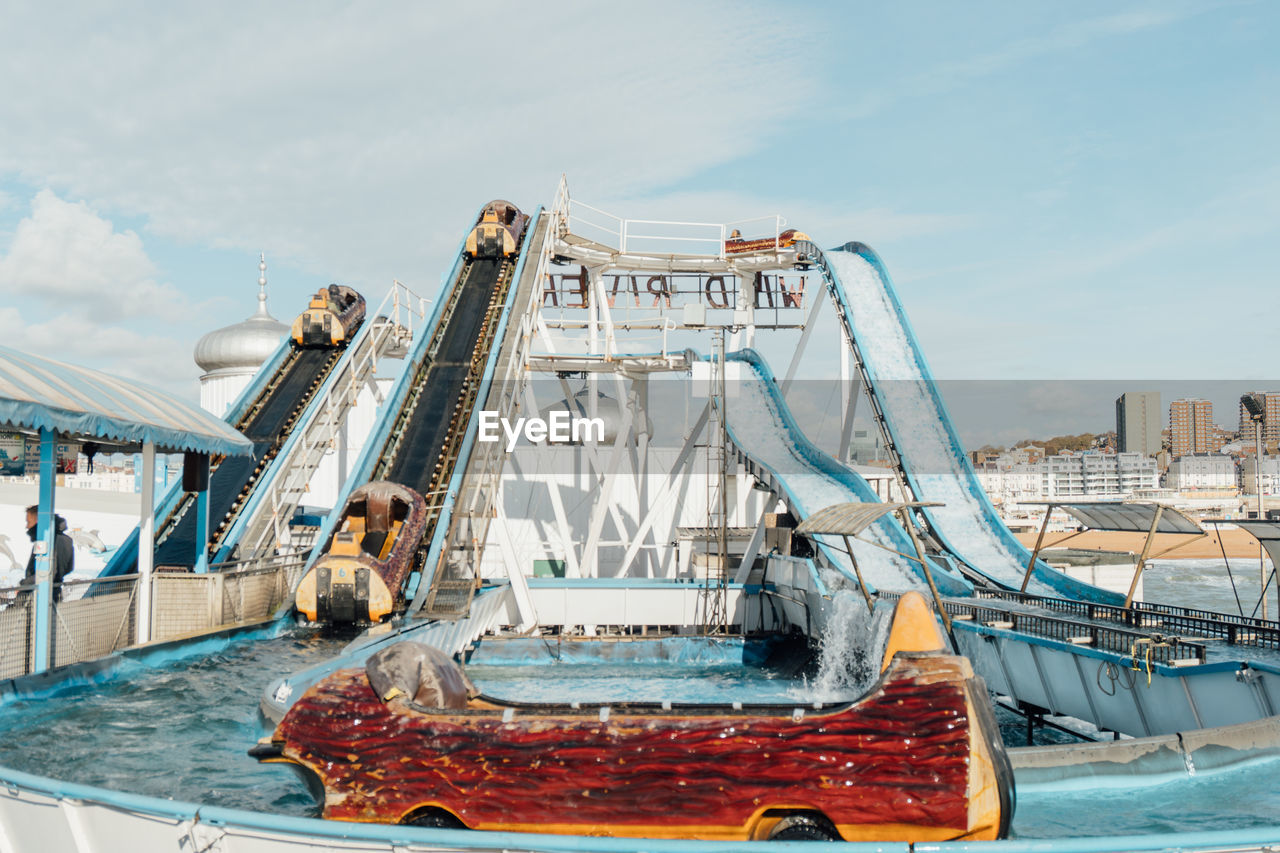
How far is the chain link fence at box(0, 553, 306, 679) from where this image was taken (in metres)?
10.0

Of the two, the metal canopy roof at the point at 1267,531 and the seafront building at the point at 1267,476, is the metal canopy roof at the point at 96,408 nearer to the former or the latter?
the metal canopy roof at the point at 1267,531

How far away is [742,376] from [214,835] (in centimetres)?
2221

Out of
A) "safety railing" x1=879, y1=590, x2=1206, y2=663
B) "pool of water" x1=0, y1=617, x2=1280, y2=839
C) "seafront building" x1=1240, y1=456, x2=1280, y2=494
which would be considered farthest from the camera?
"seafront building" x1=1240, y1=456, x2=1280, y2=494

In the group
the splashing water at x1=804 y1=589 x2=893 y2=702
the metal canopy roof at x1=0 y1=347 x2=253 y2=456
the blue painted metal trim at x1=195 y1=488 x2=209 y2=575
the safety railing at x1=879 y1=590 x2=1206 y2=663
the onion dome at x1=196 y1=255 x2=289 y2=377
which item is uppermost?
the onion dome at x1=196 y1=255 x2=289 y2=377

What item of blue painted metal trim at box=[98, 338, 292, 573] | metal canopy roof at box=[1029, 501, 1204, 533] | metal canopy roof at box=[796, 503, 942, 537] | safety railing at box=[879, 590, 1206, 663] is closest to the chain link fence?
blue painted metal trim at box=[98, 338, 292, 573]

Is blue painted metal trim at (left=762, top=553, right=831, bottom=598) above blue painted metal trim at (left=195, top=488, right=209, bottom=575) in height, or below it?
below

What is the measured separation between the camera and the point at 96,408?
1045 centimetres

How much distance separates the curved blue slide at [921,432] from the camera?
18406 millimetres

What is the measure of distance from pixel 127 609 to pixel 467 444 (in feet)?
24.5

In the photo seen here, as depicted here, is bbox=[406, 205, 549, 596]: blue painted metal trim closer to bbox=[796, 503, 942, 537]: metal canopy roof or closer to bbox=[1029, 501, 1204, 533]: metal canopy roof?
bbox=[796, 503, 942, 537]: metal canopy roof

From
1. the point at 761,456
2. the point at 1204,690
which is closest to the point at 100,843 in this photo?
the point at 1204,690

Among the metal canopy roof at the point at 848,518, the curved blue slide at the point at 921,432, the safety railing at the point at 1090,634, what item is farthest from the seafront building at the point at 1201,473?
the metal canopy roof at the point at 848,518

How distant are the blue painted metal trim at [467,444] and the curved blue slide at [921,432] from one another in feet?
28.8

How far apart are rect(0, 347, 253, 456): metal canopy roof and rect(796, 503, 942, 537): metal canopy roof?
864cm
